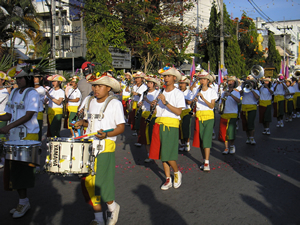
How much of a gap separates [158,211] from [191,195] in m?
0.87

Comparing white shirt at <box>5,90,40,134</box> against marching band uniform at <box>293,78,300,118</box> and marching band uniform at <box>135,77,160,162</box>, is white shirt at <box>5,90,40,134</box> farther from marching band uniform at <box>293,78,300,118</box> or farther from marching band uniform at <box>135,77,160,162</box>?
marching band uniform at <box>293,78,300,118</box>

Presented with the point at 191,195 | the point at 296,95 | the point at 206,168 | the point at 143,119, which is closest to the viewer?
the point at 191,195

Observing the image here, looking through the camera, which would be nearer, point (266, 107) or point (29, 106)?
point (29, 106)

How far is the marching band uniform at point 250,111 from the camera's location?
955 centimetres

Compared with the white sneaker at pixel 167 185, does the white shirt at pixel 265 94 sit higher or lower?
higher

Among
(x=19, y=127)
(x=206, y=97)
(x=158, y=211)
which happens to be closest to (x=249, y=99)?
(x=206, y=97)

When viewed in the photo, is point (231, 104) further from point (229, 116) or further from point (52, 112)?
point (52, 112)

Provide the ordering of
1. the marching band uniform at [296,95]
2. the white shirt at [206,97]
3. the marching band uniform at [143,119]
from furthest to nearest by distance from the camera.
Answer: the marching band uniform at [296,95]
the marching band uniform at [143,119]
the white shirt at [206,97]

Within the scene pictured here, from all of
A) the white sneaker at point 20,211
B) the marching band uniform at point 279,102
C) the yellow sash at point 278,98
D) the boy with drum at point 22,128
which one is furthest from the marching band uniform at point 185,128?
the yellow sash at point 278,98

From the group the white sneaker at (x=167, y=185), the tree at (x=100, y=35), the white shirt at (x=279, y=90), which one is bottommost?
the white sneaker at (x=167, y=185)

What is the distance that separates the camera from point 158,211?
14.6ft

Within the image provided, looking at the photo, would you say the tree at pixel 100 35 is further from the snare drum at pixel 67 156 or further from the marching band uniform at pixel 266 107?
the snare drum at pixel 67 156

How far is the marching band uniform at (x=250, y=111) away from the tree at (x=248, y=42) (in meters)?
29.8

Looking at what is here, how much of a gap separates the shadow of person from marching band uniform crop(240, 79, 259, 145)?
524 cm
